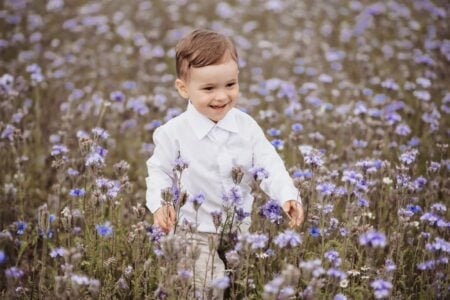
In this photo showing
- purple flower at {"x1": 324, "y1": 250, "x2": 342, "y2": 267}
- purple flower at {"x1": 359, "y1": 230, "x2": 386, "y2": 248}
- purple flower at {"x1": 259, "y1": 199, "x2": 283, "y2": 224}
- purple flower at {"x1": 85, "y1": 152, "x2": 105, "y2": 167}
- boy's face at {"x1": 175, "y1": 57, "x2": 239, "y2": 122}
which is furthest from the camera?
purple flower at {"x1": 85, "y1": 152, "x2": 105, "y2": 167}

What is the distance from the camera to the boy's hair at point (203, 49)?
8.90 feet

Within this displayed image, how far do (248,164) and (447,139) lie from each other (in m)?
2.46

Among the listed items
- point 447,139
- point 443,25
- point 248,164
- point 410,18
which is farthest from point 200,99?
point 410,18

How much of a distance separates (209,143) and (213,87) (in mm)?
327

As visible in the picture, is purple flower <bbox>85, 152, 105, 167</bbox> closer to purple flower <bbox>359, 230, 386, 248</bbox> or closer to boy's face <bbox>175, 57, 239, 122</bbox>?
boy's face <bbox>175, 57, 239, 122</bbox>

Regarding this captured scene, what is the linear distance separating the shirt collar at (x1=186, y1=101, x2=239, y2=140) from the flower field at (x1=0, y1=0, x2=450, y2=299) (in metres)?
0.29

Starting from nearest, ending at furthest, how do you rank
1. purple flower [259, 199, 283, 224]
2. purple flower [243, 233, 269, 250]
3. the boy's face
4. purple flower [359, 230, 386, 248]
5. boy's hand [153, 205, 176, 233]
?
1. purple flower [359, 230, 386, 248]
2. purple flower [243, 233, 269, 250]
3. boy's hand [153, 205, 176, 233]
4. the boy's face
5. purple flower [259, 199, 283, 224]

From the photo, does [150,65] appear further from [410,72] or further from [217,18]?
[410,72]

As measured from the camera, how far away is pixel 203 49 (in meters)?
2.71

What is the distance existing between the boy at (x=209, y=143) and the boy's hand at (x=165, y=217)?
3cm

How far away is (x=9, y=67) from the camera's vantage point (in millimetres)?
6105

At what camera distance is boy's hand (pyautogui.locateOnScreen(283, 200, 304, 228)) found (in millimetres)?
2662

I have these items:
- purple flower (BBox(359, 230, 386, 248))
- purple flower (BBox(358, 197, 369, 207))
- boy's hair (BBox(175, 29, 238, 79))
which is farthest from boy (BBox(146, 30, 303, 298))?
purple flower (BBox(359, 230, 386, 248))

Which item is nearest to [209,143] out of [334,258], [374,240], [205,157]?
[205,157]
